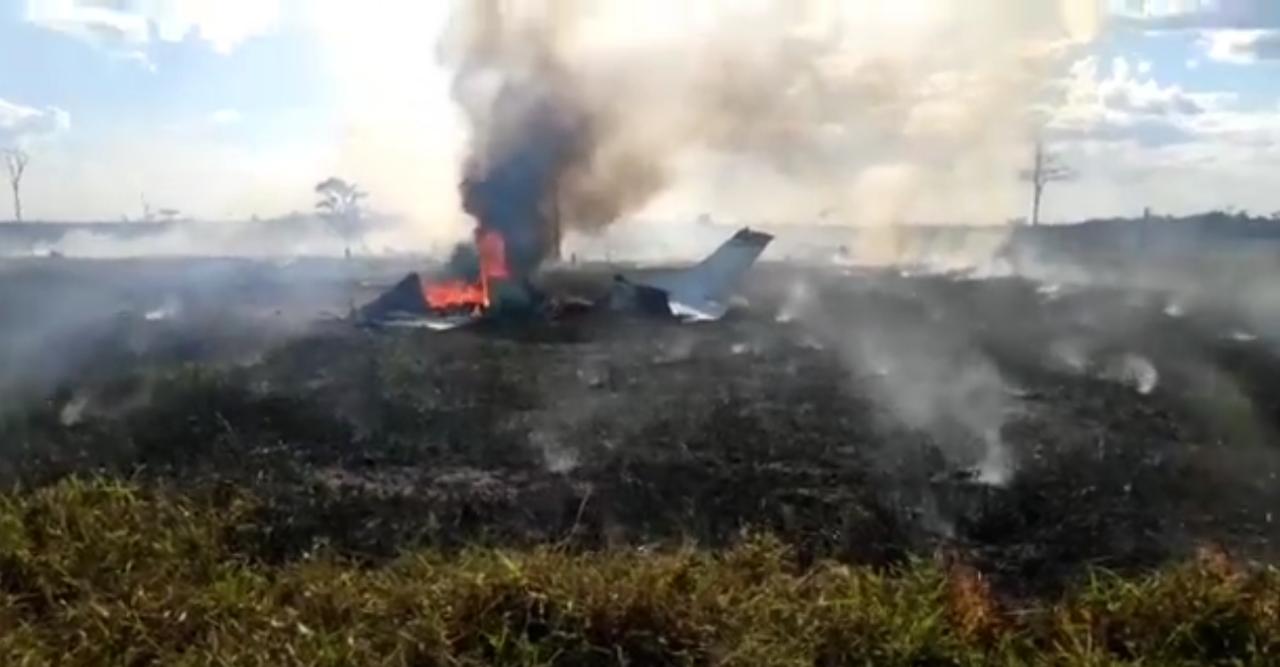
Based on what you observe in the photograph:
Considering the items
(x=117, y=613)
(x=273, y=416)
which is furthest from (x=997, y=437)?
(x=117, y=613)

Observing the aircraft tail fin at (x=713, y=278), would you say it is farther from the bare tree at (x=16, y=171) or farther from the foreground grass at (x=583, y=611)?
the bare tree at (x=16, y=171)

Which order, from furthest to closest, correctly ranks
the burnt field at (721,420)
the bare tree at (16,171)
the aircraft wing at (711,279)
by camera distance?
1. the bare tree at (16,171)
2. the aircraft wing at (711,279)
3. the burnt field at (721,420)

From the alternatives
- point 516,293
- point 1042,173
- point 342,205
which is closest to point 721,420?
point 516,293

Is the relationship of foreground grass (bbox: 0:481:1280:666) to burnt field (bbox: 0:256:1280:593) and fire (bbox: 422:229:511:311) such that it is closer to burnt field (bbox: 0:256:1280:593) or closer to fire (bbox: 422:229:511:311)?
burnt field (bbox: 0:256:1280:593)

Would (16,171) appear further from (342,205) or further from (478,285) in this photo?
(478,285)

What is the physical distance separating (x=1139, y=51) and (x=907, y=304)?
1143 millimetres

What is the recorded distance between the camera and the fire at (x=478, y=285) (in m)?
4.96

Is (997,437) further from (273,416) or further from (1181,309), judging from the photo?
(273,416)

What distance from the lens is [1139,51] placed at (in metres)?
4.80

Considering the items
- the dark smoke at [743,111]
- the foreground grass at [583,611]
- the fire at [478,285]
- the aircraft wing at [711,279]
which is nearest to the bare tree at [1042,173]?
the dark smoke at [743,111]

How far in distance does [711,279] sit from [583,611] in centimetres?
125

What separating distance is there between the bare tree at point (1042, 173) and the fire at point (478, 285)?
1809 mm

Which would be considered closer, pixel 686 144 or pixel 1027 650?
pixel 1027 650

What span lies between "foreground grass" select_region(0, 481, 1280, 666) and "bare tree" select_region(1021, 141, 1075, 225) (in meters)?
1.27
